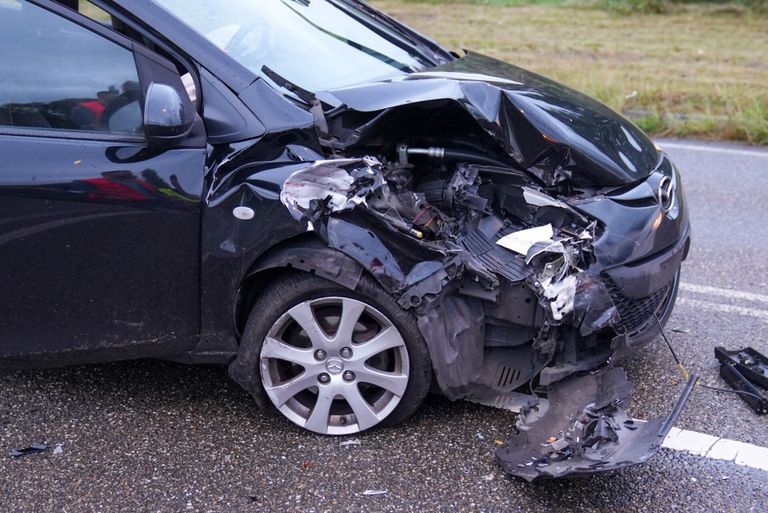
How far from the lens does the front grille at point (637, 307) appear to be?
10.1 ft

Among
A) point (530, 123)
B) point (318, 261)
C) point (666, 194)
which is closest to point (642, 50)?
point (666, 194)

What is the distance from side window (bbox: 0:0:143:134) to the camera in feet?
9.91

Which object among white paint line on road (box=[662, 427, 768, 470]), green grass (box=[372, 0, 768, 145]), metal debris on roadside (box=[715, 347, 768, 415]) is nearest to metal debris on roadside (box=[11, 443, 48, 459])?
white paint line on road (box=[662, 427, 768, 470])

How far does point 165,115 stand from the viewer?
9.43ft

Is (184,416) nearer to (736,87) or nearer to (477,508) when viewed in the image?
(477,508)

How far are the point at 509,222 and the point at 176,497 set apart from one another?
1615mm

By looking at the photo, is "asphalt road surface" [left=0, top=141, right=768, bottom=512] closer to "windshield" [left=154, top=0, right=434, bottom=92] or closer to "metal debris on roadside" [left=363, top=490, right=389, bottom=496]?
"metal debris on roadside" [left=363, top=490, right=389, bottom=496]

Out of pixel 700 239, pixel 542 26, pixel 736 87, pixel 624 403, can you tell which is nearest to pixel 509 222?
pixel 624 403

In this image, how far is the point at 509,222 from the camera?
3223mm

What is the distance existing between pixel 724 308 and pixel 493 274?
1.98 m

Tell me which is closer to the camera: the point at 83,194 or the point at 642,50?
the point at 83,194

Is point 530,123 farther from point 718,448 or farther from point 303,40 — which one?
point 718,448

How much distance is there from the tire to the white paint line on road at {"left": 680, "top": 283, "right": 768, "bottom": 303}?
7.13ft

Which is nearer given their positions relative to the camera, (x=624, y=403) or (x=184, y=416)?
(x=624, y=403)
